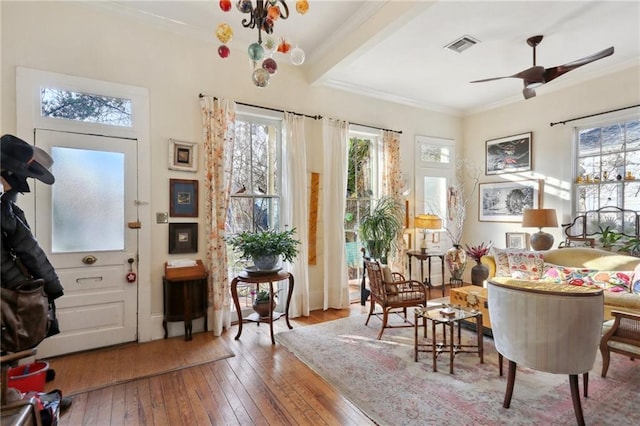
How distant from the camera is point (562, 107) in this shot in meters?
4.80

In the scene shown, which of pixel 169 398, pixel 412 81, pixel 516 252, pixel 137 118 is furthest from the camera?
pixel 412 81

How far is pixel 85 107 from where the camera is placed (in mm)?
3115

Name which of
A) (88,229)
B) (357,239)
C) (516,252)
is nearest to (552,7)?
(516,252)

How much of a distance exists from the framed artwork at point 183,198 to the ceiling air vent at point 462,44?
339 cm

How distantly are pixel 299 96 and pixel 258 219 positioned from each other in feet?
5.90

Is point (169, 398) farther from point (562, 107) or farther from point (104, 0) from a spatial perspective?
point (562, 107)

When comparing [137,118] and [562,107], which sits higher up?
[562,107]

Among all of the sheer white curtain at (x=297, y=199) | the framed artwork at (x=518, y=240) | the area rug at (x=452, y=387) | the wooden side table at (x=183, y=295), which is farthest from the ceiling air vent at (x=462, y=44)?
the wooden side table at (x=183, y=295)

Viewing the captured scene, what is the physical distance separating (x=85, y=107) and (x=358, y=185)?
3.62 meters

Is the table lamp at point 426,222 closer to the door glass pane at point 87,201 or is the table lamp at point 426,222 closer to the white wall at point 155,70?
the white wall at point 155,70

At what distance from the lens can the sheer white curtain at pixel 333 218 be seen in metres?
4.49

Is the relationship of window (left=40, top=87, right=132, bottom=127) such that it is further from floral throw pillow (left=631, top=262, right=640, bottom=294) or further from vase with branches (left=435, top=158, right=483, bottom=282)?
floral throw pillow (left=631, top=262, right=640, bottom=294)

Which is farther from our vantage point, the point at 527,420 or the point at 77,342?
the point at 77,342

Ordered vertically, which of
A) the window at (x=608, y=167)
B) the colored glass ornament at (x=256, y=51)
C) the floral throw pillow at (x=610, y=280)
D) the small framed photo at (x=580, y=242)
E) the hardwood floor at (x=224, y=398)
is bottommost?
the hardwood floor at (x=224, y=398)
